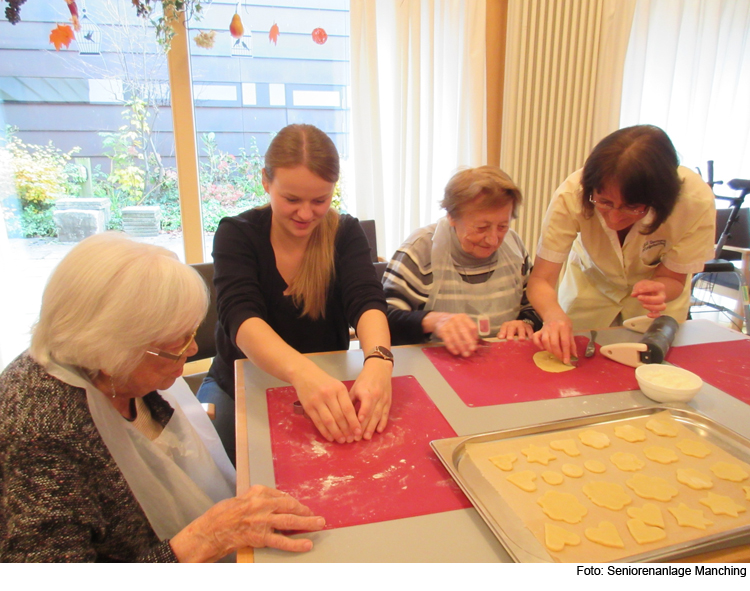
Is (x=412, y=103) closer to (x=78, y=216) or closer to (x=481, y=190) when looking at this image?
(x=481, y=190)

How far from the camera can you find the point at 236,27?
9.51 feet

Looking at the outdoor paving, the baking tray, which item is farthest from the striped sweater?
the outdoor paving

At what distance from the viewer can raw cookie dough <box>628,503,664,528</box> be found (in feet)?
2.52

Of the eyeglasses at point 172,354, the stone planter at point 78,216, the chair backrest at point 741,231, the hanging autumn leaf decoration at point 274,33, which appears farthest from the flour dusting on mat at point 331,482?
the chair backrest at point 741,231

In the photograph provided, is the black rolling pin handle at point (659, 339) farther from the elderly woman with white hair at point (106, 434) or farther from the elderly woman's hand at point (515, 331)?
the elderly woman with white hair at point (106, 434)

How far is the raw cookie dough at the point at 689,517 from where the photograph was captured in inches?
30.3

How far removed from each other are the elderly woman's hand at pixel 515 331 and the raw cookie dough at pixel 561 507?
75 centimetres

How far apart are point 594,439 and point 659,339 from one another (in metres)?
0.53

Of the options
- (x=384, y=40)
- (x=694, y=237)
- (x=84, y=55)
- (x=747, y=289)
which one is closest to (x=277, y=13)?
(x=384, y=40)

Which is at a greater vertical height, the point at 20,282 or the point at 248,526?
the point at 248,526

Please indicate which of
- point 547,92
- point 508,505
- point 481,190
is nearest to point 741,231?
point 547,92

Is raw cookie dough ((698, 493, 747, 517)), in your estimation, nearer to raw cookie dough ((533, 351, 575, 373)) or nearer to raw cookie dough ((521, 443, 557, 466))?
raw cookie dough ((521, 443, 557, 466))

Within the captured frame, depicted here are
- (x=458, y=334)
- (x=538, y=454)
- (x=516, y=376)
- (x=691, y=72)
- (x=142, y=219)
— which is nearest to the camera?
(x=538, y=454)
